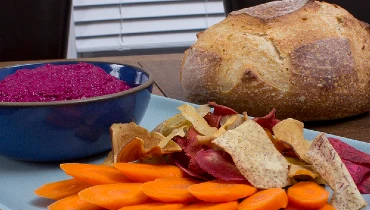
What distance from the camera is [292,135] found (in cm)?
76

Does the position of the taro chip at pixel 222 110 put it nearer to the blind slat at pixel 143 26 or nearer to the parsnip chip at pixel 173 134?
the parsnip chip at pixel 173 134

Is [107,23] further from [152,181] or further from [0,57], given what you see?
[152,181]

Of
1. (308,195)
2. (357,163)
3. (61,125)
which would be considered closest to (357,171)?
(357,163)

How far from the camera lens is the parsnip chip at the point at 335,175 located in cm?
68

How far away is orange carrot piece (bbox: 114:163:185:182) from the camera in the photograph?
71 centimetres

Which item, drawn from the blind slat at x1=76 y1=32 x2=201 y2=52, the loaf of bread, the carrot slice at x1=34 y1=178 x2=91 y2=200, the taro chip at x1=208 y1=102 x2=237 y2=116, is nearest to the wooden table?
the loaf of bread

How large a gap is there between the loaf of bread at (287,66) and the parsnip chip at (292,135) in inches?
11.0

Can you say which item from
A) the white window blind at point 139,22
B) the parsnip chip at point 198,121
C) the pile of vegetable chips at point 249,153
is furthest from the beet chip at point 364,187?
the white window blind at point 139,22

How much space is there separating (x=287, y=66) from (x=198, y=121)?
1.11 ft

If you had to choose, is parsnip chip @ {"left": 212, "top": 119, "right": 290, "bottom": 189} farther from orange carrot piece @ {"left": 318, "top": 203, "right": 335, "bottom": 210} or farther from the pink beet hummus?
the pink beet hummus

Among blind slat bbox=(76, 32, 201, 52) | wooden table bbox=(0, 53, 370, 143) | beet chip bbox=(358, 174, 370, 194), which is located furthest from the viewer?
blind slat bbox=(76, 32, 201, 52)

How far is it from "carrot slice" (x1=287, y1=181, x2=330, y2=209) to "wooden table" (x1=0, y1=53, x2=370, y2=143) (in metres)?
0.35

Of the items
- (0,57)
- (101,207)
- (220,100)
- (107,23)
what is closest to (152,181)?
(101,207)

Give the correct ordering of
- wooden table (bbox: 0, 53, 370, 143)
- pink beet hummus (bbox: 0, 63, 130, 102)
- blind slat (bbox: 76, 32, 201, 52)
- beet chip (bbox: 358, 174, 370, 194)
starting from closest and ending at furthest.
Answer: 1. beet chip (bbox: 358, 174, 370, 194)
2. pink beet hummus (bbox: 0, 63, 130, 102)
3. wooden table (bbox: 0, 53, 370, 143)
4. blind slat (bbox: 76, 32, 201, 52)
